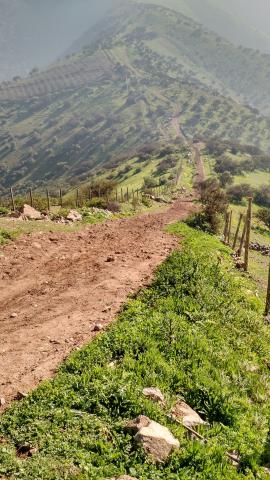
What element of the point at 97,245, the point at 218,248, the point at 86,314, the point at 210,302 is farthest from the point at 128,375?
the point at 218,248

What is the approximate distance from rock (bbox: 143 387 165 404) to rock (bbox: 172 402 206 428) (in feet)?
1.19

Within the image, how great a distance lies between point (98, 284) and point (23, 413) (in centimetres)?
841

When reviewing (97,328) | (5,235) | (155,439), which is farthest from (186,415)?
(5,235)

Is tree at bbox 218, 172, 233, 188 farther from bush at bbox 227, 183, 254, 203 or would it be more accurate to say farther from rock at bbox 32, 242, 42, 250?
rock at bbox 32, 242, 42, 250

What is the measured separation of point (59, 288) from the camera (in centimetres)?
1731

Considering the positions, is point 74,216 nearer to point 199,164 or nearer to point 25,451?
point 25,451

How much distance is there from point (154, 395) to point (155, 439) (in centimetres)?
153

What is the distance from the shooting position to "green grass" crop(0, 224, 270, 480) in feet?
27.2

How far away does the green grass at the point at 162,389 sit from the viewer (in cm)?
830

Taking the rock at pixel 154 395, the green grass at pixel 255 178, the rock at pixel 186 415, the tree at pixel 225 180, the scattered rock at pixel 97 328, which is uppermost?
the scattered rock at pixel 97 328

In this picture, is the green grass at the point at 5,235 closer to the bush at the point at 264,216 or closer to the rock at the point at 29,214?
the rock at the point at 29,214

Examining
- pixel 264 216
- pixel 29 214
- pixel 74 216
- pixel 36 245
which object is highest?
Answer: pixel 29 214

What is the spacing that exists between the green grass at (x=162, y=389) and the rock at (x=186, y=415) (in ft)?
0.76

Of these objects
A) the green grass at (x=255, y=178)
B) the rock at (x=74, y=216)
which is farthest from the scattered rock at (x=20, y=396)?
the green grass at (x=255, y=178)
